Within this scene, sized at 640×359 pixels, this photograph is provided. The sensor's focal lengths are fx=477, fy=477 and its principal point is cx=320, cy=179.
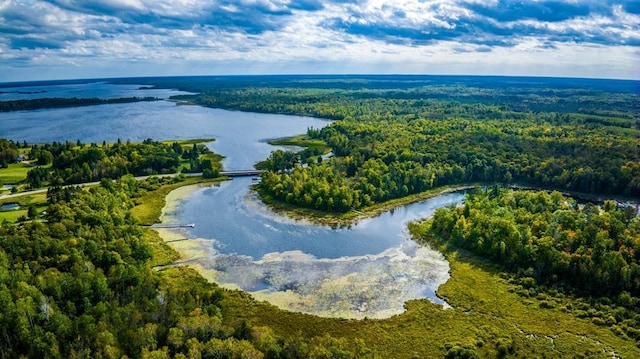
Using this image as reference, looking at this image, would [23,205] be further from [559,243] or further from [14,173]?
[559,243]

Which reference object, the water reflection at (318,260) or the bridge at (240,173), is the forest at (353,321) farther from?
the bridge at (240,173)

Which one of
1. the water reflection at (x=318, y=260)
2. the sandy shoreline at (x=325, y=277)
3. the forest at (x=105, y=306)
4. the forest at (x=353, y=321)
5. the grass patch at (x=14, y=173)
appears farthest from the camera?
the grass patch at (x=14, y=173)

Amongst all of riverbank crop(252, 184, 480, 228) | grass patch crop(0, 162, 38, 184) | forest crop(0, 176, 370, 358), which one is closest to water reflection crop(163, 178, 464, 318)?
riverbank crop(252, 184, 480, 228)

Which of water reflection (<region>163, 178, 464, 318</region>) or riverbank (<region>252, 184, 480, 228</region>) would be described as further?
riverbank (<region>252, 184, 480, 228</region>)

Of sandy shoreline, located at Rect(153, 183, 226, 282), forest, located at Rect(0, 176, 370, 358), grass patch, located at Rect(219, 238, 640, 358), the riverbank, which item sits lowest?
grass patch, located at Rect(219, 238, 640, 358)

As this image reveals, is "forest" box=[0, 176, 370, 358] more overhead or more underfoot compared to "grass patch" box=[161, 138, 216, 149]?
more underfoot

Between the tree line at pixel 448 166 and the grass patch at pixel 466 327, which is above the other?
the tree line at pixel 448 166

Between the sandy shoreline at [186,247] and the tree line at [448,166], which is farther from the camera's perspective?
the tree line at [448,166]

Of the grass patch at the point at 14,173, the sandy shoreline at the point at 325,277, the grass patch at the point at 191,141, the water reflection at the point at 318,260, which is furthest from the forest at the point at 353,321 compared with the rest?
the grass patch at the point at 191,141

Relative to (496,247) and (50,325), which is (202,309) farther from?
(496,247)

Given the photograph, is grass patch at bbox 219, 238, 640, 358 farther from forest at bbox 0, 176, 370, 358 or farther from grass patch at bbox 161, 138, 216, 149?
grass patch at bbox 161, 138, 216, 149

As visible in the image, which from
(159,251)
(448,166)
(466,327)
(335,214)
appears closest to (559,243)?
(466,327)
